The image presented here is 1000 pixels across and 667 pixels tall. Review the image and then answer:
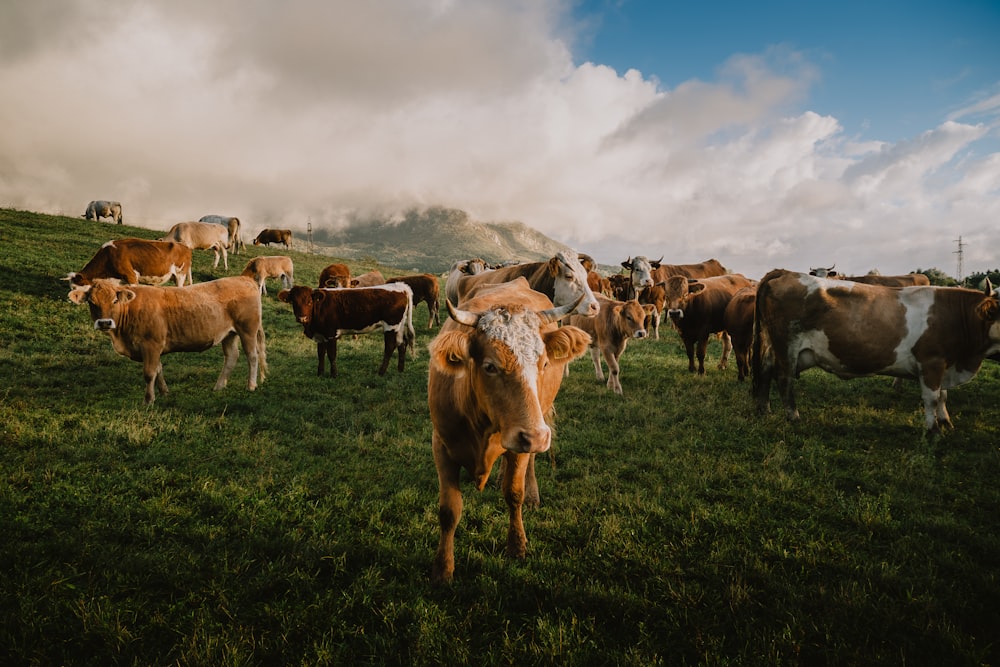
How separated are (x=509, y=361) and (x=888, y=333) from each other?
7215mm

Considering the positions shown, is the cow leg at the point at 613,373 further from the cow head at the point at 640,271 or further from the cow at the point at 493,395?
the cow head at the point at 640,271

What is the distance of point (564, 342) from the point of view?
334cm

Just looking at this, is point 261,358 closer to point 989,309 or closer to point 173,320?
point 173,320

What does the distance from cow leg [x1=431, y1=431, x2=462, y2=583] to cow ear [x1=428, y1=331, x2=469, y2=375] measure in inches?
32.0

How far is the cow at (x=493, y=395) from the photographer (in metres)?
2.86

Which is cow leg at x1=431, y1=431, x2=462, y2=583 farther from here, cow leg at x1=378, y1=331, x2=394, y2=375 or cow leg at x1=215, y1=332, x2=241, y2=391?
cow leg at x1=378, y1=331, x2=394, y2=375

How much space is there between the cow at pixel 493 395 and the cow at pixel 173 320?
6.81 m

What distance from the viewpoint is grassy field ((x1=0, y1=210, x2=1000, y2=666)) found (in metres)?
2.87

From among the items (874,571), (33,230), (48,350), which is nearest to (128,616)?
(874,571)

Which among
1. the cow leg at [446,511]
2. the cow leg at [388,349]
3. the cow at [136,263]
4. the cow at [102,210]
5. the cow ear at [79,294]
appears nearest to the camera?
the cow leg at [446,511]

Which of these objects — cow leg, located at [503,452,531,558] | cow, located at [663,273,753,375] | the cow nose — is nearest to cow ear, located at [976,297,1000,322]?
cow, located at [663,273,753,375]

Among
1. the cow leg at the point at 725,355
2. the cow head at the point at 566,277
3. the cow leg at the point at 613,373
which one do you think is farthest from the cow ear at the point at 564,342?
the cow leg at the point at 725,355

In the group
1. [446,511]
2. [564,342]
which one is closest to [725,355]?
[564,342]

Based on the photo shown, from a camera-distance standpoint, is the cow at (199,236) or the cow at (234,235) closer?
the cow at (199,236)
